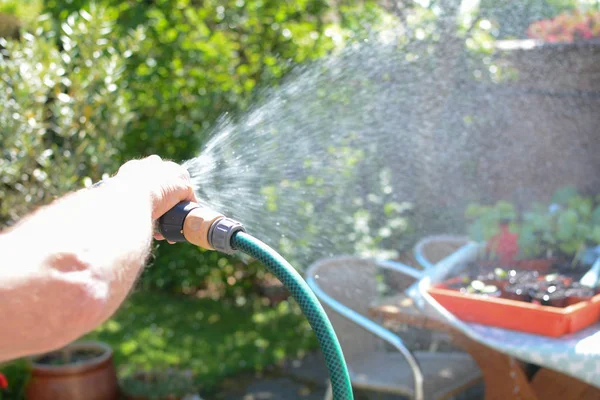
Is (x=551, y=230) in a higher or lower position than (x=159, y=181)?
lower

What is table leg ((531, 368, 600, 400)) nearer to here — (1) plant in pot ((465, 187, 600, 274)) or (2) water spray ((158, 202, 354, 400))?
(1) plant in pot ((465, 187, 600, 274))

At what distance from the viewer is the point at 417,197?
445 centimetres

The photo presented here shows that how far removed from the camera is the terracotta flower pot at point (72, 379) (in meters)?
3.14

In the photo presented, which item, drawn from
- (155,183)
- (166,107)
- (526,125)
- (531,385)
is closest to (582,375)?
(531,385)

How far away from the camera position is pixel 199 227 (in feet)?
3.26

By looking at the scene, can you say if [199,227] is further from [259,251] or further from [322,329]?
[322,329]

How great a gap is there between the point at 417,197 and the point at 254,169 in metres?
2.18

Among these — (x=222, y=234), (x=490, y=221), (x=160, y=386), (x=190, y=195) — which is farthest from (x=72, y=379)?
(x=222, y=234)

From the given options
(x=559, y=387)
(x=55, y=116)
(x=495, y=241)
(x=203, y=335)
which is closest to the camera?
(x=559, y=387)

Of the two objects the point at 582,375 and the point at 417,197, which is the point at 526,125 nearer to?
the point at 417,197

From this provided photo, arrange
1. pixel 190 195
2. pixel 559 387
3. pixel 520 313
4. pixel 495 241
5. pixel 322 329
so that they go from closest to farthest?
pixel 322 329
pixel 190 195
pixel 520 313
pixel 559 387
pixel 495 241

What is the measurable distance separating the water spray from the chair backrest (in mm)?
1895

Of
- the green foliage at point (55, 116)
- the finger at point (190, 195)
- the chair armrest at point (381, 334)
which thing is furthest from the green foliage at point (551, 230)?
the finger at point (190, 195)

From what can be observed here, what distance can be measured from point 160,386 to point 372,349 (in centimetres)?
102
